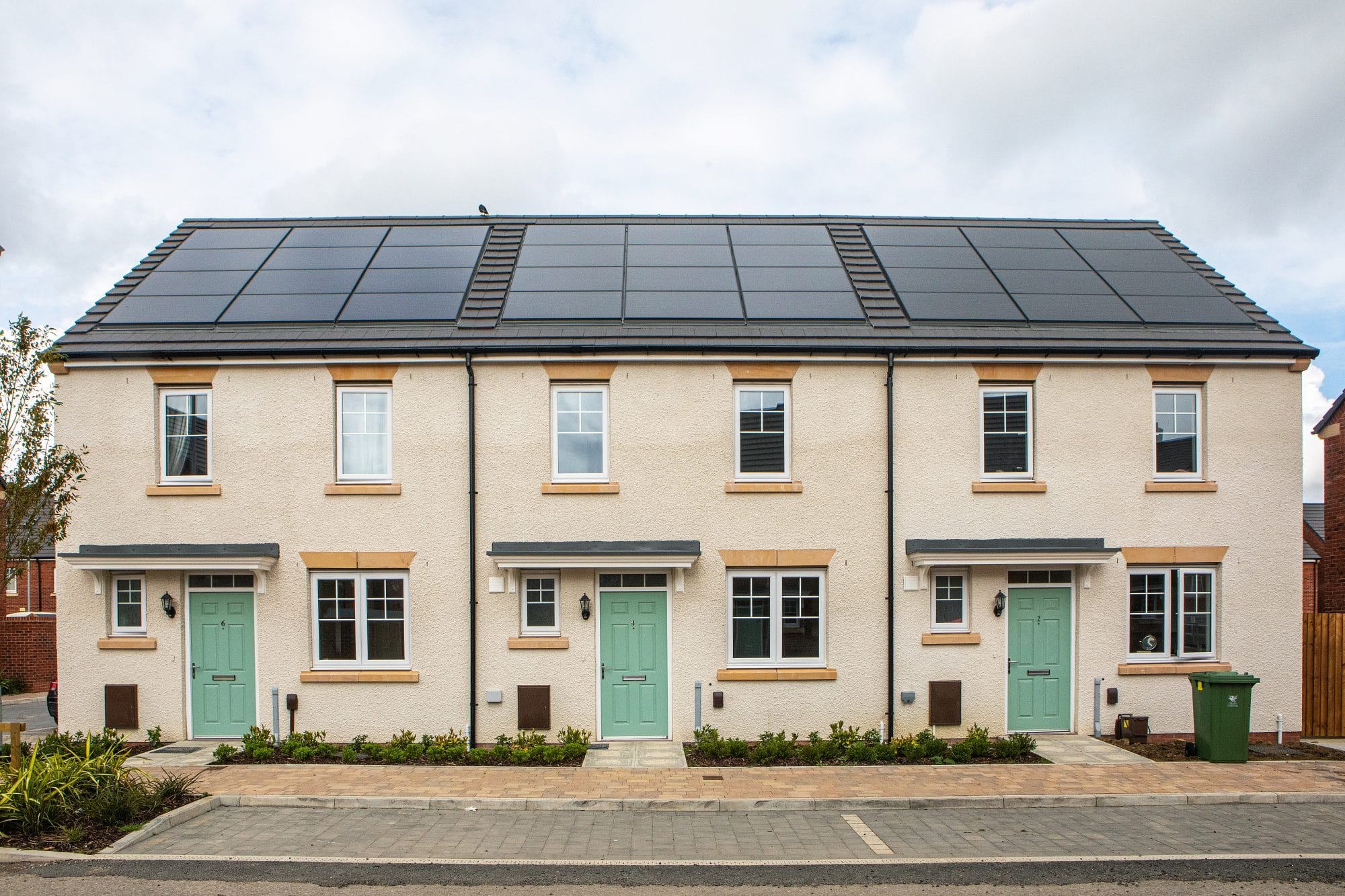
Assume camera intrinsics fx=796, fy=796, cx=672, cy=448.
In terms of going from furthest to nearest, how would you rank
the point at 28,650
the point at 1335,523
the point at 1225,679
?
the point at 28,650
the point at 1335,523
the point at 1225,679

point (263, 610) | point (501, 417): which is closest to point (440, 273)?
point (501, 417)

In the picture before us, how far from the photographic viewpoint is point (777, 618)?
11523 mm

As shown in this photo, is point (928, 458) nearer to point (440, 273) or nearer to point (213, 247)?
point (440, 273)

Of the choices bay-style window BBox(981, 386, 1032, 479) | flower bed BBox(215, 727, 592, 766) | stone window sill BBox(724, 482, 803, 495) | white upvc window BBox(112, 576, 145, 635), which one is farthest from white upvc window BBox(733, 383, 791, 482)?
white upvc window BBox(112, 576, 145, 635)

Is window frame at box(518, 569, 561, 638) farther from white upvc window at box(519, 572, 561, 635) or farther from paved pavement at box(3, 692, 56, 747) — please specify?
paved pavement at box(3, 692, 56, 747)

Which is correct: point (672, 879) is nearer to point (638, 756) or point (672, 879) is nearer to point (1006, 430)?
point (638, 756)

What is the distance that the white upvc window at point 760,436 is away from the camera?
1164 centimetres

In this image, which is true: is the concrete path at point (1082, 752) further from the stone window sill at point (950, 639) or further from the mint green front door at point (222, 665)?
the mint green front door at point (222, 665)

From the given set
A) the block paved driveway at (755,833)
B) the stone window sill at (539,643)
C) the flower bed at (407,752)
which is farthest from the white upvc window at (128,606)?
the stone window sill at (539,643)

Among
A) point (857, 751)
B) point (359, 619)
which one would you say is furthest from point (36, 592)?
point (857, 751)

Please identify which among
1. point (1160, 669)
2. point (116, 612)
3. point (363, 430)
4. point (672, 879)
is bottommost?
point (672, 879)

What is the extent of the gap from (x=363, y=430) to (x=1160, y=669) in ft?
40.0

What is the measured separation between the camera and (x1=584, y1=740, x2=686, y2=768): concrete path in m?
10.2

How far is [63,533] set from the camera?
9.47 m
